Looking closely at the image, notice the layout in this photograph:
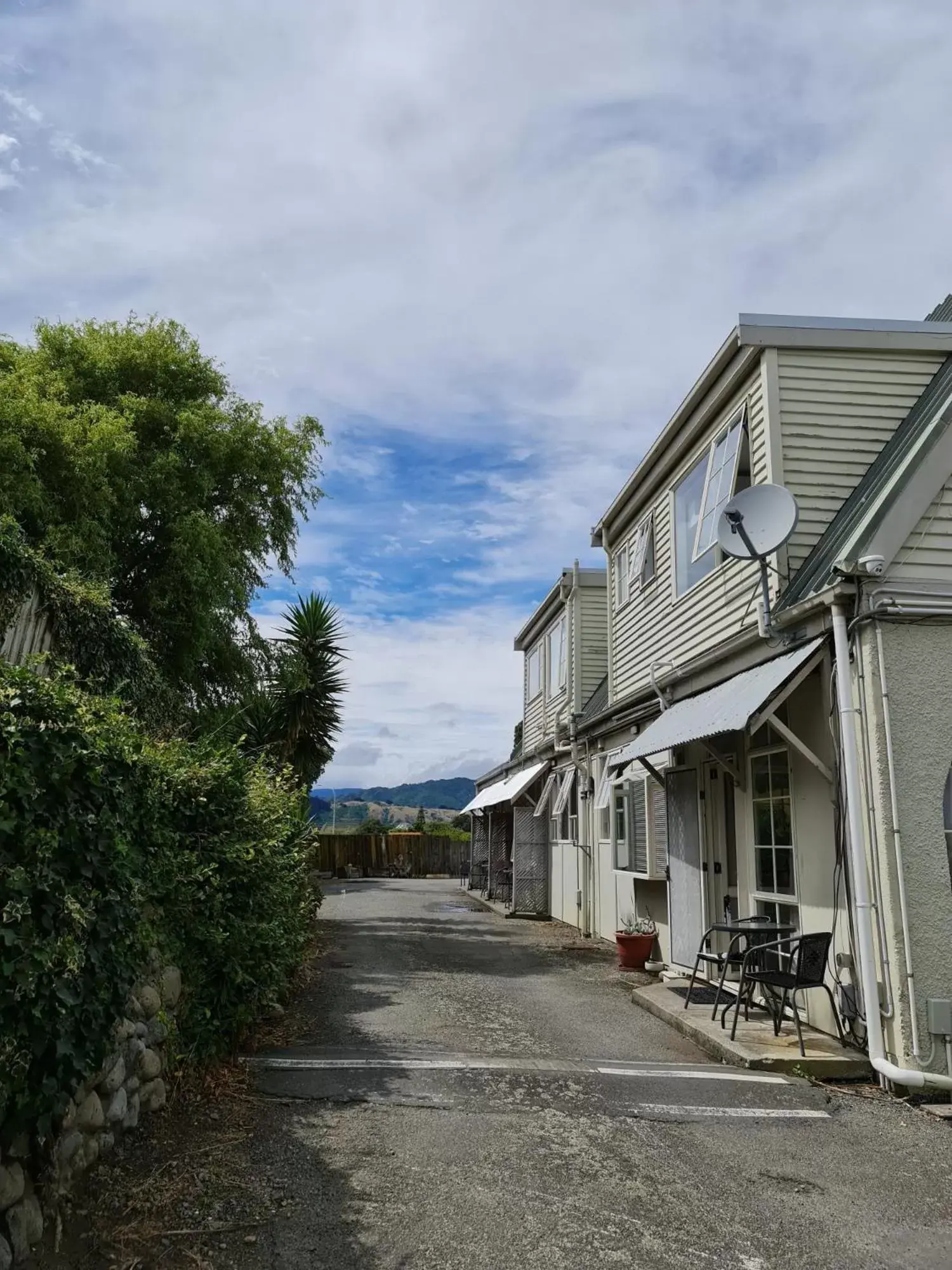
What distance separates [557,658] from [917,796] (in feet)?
45.4

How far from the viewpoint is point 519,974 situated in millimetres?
11422

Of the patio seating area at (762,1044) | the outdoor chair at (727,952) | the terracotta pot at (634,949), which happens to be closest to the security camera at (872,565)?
the outdoor chair at (727,952)

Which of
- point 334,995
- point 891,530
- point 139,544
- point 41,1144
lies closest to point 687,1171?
point 41,1144

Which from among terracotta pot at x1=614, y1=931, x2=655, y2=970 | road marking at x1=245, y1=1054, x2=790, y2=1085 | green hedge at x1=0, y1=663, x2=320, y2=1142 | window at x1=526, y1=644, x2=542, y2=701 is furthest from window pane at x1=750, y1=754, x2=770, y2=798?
window at x1=526, y1=644, x2=542, y2=701

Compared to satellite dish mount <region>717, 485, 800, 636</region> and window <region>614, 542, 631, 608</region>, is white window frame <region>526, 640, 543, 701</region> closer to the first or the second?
window <region>614, 542, 631, 608</region>

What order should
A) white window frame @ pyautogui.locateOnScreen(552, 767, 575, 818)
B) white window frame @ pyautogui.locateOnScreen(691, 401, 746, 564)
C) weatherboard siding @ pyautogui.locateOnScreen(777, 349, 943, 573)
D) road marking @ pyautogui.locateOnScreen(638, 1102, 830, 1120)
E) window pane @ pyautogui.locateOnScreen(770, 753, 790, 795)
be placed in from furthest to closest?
white window frame @ pyautogui.locateOnScreen(552, 767, 575, 818), white window frame @ pyautogui.locateOnScreen(691, 401, 746, 564), weatherboard siding @ pyautogui.locateOnScreen(777, 349, 943, 573), window pane @ pyautogui.locateOnScreen(770, 753, 790, 795), road marking @ pyautogui.locateOnScreen(638, 1102, 830, 1120)

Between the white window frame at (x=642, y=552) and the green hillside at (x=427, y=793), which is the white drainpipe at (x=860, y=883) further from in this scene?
the green hillside at (x=427, y=793)

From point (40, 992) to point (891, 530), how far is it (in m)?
6.07

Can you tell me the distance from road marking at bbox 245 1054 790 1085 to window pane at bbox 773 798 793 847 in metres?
2.16

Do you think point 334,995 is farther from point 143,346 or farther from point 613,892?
point 143,346

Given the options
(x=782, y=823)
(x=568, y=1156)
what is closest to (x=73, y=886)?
(x=568, y=1156)

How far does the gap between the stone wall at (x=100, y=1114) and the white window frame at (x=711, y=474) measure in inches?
249

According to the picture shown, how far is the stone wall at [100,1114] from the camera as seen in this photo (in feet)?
11.1

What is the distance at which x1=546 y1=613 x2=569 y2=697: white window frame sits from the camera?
19156 mm
